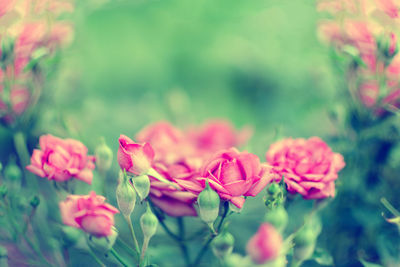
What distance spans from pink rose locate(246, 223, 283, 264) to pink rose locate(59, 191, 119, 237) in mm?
133

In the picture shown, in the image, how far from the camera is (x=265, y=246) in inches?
11.5

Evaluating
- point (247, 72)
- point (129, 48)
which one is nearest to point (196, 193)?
point (247, 72)

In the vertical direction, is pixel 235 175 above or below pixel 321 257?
above

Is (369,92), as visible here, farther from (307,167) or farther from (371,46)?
(307,167)

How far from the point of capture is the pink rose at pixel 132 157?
38 cm

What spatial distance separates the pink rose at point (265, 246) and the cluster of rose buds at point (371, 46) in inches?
10.8

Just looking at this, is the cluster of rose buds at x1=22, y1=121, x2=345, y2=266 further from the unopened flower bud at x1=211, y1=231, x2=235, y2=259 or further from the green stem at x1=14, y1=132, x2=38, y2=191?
the green stem at x1=14, y1=132, x2=38, y2=191

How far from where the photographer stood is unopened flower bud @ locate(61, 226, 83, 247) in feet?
1.32

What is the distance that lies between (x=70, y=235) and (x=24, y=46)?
266 millimetres

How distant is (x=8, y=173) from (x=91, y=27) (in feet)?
2.31

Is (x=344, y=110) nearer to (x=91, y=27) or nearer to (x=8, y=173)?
(x=8, y=173)

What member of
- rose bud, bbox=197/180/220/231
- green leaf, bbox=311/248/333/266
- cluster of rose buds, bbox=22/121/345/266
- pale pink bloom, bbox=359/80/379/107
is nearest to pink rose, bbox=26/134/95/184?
cluster of rose buds, bbox=22/121/345/266

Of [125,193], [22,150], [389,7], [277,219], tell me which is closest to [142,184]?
[125,193]

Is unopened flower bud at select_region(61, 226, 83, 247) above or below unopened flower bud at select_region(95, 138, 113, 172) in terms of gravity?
below
